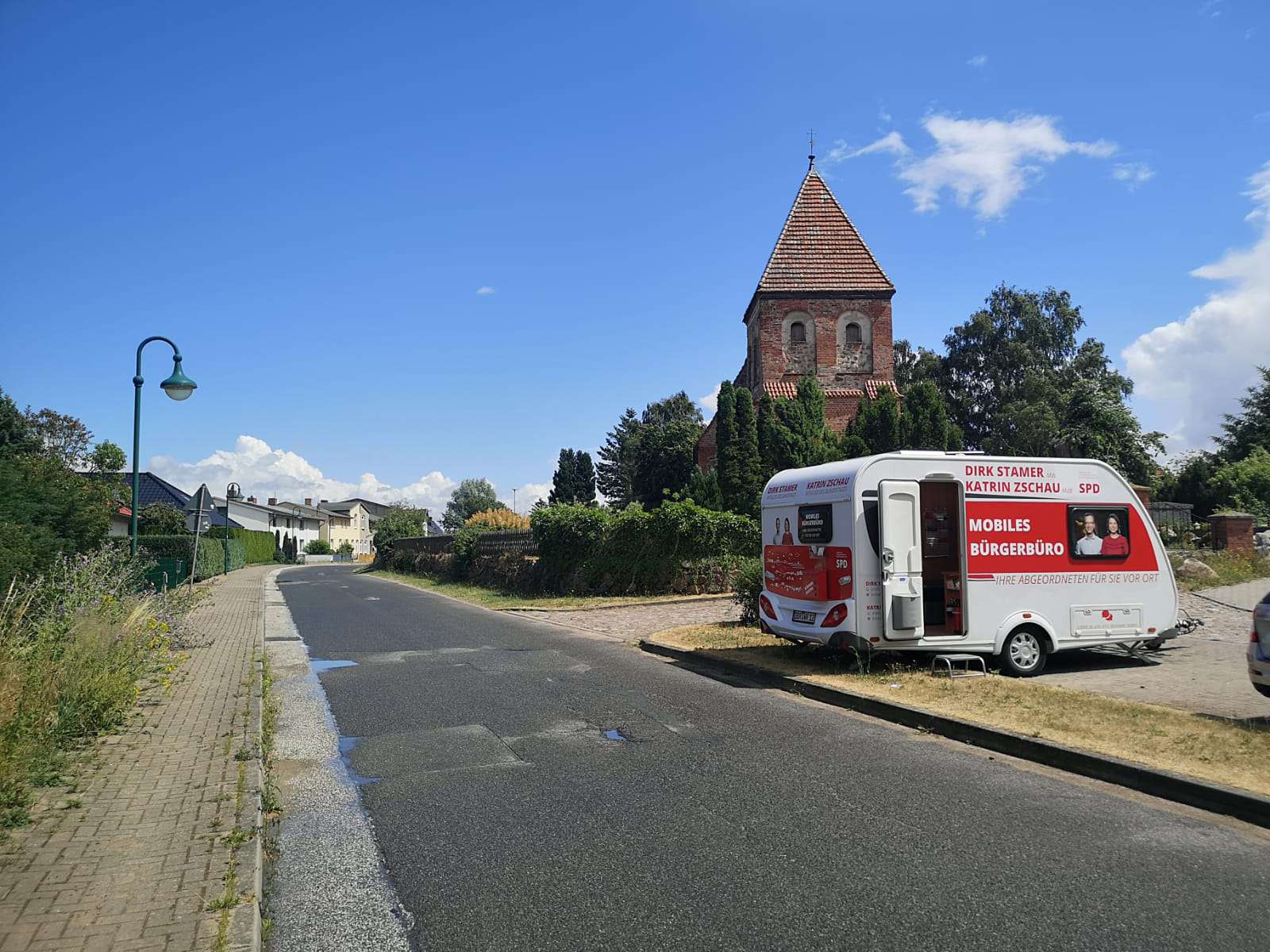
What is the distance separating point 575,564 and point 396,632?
8649 mm

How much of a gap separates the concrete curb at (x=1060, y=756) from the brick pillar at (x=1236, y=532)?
15850 mm

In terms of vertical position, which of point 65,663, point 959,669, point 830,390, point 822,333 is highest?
point 822,333

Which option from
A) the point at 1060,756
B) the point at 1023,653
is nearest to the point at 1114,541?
the point at 1023,653

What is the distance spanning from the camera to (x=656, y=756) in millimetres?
7188

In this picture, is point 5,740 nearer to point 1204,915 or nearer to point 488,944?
point 488,944

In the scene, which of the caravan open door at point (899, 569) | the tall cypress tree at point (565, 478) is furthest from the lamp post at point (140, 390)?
the tall cypress tree at point (565, 478)

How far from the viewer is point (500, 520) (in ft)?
137

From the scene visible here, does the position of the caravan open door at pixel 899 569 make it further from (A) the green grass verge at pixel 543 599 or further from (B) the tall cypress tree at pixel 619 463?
(B) the tall cypress tree at pixel 619 463

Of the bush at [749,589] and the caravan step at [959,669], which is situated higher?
the bush at [749,589]

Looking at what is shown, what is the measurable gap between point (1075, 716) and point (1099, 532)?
3804 millimetres

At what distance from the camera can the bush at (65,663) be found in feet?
18.4

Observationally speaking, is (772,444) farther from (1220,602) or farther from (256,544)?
(256,544)

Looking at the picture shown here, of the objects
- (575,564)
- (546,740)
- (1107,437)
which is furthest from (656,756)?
(1107,437)

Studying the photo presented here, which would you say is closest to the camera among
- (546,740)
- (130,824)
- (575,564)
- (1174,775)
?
(130,824)
